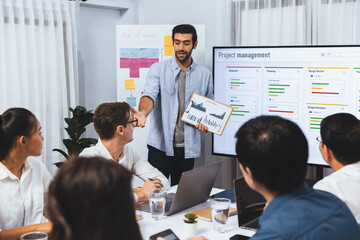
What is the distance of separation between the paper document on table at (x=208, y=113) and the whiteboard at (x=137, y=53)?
0.85 m

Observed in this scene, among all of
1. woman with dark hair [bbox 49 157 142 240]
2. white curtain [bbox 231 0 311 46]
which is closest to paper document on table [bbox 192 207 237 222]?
woman with dark hair [bbox 49 157 142 240]

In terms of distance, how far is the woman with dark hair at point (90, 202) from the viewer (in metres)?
0.83

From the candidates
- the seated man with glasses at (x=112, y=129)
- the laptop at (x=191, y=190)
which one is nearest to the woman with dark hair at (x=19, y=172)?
the seated man with glasses at (x=112, y=129)

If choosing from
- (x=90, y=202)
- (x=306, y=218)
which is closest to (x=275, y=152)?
(x=306, y=218)

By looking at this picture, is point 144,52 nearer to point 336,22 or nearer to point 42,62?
point 42,62

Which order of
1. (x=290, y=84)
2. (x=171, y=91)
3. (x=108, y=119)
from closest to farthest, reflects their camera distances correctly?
1. (x=108, y=119)
2. (x=290, y=84)
3. (x=171, y=91)

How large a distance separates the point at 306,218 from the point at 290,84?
7.56 feet

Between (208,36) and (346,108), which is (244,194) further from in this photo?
(208,36)

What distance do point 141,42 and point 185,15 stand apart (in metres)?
0.66

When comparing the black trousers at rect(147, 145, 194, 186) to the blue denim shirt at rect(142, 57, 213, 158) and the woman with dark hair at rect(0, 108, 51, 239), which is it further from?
the woman with dark hair at rect(0, 108, 51, 239)

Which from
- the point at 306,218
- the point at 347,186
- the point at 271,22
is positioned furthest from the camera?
the point at 271,22

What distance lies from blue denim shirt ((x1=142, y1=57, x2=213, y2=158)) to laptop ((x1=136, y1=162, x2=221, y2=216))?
146 centimetres

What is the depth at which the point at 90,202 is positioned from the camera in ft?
2.71

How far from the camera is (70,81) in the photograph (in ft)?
13.7
